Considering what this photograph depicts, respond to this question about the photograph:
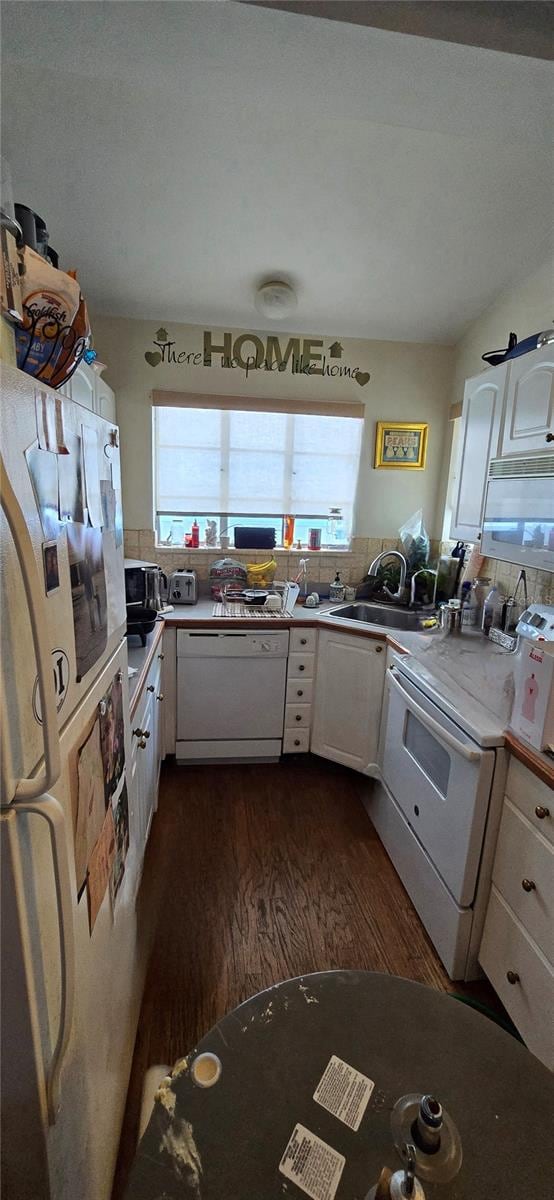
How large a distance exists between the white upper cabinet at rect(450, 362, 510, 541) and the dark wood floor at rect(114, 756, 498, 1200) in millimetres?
1476

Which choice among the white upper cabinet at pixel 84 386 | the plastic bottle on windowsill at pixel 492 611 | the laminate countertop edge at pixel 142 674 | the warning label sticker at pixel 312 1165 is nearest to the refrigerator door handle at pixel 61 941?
the warning label sticker at pixel 312 1165

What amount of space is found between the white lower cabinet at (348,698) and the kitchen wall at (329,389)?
97 cm

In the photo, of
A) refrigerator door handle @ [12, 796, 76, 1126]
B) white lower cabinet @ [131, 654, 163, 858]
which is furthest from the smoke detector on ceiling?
refrigerator door handle @ [12, 796, 76, 1126]

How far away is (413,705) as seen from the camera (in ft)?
6.06

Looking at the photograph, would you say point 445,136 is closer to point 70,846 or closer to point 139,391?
point 139,391

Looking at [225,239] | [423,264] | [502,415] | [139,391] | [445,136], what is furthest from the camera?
[139,391]

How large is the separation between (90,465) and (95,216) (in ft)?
6.26

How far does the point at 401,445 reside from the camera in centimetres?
308

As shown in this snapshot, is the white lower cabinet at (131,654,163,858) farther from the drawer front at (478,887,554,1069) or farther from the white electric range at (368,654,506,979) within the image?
the drawer front at (478,887,554,1069)

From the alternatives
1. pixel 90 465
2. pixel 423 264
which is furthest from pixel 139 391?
pixel 90 465

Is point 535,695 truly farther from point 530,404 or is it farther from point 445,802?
point 530,404

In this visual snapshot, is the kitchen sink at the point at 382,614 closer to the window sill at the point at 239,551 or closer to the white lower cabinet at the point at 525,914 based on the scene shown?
the window sill at the point at 239,551

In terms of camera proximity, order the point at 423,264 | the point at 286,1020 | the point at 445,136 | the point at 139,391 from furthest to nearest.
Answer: the point at 139,391 → the point at 423,264 → the point at 445,136 → the point at 286,1020

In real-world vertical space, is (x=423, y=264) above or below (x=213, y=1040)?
above
